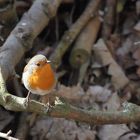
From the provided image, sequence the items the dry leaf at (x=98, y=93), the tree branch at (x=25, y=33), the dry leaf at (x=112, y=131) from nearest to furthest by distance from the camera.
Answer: the tree branch at (x=25, y=33) → the dry leaf at (x=112, y=131) → the dry leaf at (x=98, y=93)

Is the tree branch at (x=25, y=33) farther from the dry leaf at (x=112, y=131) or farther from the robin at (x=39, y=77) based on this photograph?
the dry leaf at (x=112, y=131)

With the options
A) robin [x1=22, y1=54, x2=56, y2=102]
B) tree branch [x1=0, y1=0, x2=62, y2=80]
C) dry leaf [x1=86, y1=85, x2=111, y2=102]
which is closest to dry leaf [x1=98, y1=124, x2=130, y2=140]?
dry leaf [x1=86, y1=85, x2=111, y2=102]

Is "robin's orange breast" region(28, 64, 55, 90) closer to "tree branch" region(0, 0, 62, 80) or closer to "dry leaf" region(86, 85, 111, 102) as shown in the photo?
"tree branch" region(0, 0, 62, 80)

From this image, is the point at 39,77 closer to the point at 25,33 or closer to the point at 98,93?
the point at 25,33

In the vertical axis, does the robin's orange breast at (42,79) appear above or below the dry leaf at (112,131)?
above

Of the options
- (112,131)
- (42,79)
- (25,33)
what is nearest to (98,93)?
(112,131)

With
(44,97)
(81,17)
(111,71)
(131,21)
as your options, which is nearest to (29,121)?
(44,97)

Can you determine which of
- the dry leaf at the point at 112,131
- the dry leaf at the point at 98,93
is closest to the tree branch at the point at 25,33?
the dry leaf at the point at 98,93

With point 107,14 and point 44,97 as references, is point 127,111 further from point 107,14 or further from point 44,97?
point 107,14

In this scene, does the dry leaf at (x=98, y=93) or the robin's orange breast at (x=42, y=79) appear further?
the dry leaf at (x=98, y=93)
